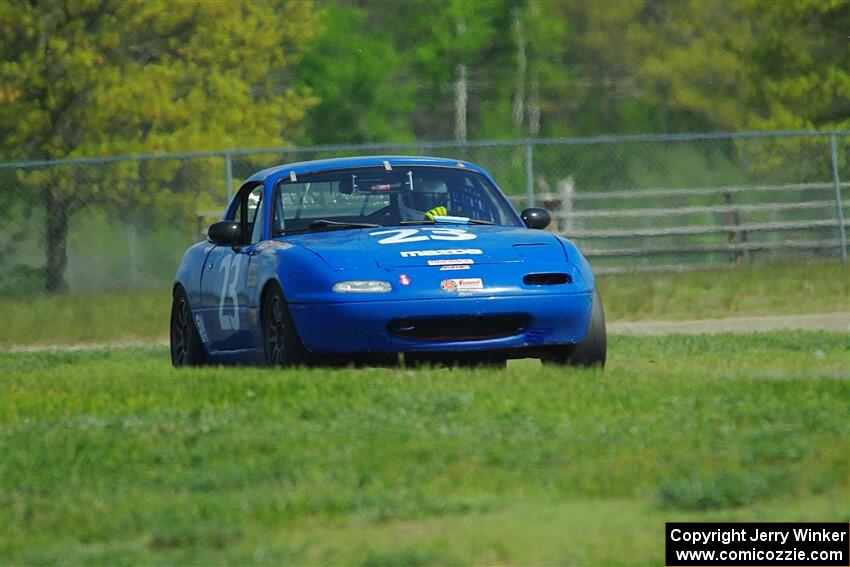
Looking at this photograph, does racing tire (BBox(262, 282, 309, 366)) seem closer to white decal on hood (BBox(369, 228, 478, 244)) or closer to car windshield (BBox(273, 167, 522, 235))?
white decal on hood (BBox(369, 228, 478, 244))

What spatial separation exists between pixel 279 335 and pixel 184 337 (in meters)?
2.36

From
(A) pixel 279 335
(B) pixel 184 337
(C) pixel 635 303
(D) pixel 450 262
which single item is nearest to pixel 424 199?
(D) pixel 450 262

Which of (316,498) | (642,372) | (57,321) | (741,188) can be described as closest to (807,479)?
(316,498)

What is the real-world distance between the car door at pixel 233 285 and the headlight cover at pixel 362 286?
1.09 m

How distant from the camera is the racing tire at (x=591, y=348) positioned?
11172 mm

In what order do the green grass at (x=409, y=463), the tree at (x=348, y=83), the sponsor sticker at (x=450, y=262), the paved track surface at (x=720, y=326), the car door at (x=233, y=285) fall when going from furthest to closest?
the tree at (x=348, y=83)
the paved track surface at (x=720, y=326)
the car door at (x=233, y=285)
the sponsor sticker at (x=450, y=262)
the green grass at (x=409, y=463)

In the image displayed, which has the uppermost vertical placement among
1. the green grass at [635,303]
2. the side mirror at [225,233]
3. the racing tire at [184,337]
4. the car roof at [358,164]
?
the car roof at [358,164]

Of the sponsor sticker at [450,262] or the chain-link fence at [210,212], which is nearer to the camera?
the sponsor sticker at [450,262]

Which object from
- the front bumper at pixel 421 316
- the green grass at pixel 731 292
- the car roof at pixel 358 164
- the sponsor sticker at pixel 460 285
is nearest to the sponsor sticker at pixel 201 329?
the car roof at pixel 358 164

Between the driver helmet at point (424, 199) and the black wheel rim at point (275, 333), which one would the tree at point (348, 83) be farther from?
the black wheel rim at point (275, 333)

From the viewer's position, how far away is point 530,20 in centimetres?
7638

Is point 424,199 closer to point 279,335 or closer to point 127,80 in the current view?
point 279,335

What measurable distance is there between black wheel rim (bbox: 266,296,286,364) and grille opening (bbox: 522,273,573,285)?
1.40m

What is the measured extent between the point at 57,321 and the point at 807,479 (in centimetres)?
1481
